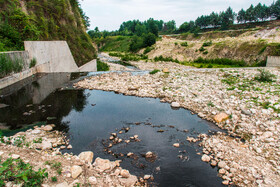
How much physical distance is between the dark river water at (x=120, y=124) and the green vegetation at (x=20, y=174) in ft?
5.92

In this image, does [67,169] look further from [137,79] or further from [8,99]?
[137,79]

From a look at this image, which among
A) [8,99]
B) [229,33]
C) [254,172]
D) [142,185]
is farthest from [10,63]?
[229,33]

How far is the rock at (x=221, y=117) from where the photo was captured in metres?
7.77

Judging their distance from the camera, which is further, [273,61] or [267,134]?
[273,61]

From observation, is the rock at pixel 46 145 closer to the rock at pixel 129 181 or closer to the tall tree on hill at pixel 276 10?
the rock at pixel 129 181

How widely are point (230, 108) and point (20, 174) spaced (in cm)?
822

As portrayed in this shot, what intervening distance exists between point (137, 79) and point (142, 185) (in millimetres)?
9873

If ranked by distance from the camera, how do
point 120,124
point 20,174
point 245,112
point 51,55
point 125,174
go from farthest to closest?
point 51,55 < point 245,112 < point 120,124 < point 125,174 < point 20,174

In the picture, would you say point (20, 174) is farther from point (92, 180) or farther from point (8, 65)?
point (8, 65)

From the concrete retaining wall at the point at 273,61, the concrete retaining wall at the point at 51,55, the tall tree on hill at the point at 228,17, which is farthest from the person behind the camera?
the tall tree on hill at the point at 228,17

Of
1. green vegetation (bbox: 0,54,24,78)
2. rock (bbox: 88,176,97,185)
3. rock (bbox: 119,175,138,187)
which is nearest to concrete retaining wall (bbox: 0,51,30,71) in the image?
green vegetation (bbox: 0,54,24,78)

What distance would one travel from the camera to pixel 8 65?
10531mm

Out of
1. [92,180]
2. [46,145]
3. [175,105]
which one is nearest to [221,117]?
[175,105]

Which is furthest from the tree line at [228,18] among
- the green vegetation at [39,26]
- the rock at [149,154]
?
the rock at [149,154]
